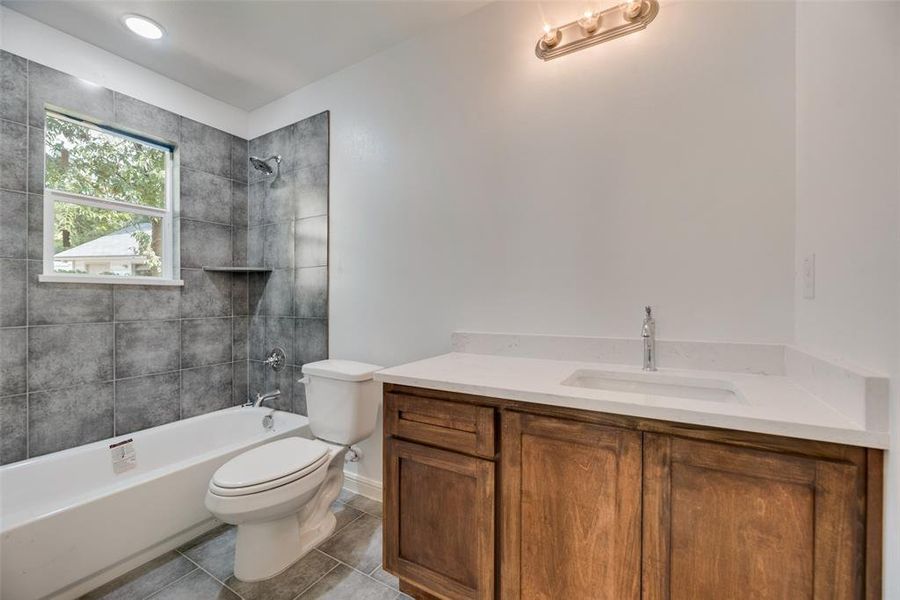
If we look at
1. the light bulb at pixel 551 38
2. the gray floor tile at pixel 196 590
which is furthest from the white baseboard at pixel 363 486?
the light bulb at pixel 551 38

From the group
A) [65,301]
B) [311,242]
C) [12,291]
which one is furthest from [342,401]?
[12,291]

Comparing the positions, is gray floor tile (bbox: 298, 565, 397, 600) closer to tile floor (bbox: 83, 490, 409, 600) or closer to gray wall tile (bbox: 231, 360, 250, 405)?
tile floor (bbox: 83, 490, 409, 600)

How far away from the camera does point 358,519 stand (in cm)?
204

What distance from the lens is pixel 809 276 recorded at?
1180mm

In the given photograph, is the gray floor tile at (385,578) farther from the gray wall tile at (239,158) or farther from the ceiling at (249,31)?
the gray wall tile at (239,158)

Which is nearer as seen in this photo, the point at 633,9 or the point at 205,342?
the point at 633,9

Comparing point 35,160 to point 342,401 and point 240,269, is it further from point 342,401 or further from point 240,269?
point 342,401

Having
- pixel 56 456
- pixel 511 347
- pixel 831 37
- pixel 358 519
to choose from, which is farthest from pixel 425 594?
pixel 831 37

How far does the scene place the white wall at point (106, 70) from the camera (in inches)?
73.1

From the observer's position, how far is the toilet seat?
151cm

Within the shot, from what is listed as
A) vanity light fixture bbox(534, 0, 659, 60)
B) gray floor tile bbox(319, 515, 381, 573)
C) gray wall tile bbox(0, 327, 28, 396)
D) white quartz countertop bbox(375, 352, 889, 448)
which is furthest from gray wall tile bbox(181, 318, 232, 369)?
vanity light fixture bbox(534, 0, 659, 60)

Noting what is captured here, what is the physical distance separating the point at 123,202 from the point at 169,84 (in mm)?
834

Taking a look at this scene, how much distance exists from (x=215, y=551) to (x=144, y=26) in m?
2.65

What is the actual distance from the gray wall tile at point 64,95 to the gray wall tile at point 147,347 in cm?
115
